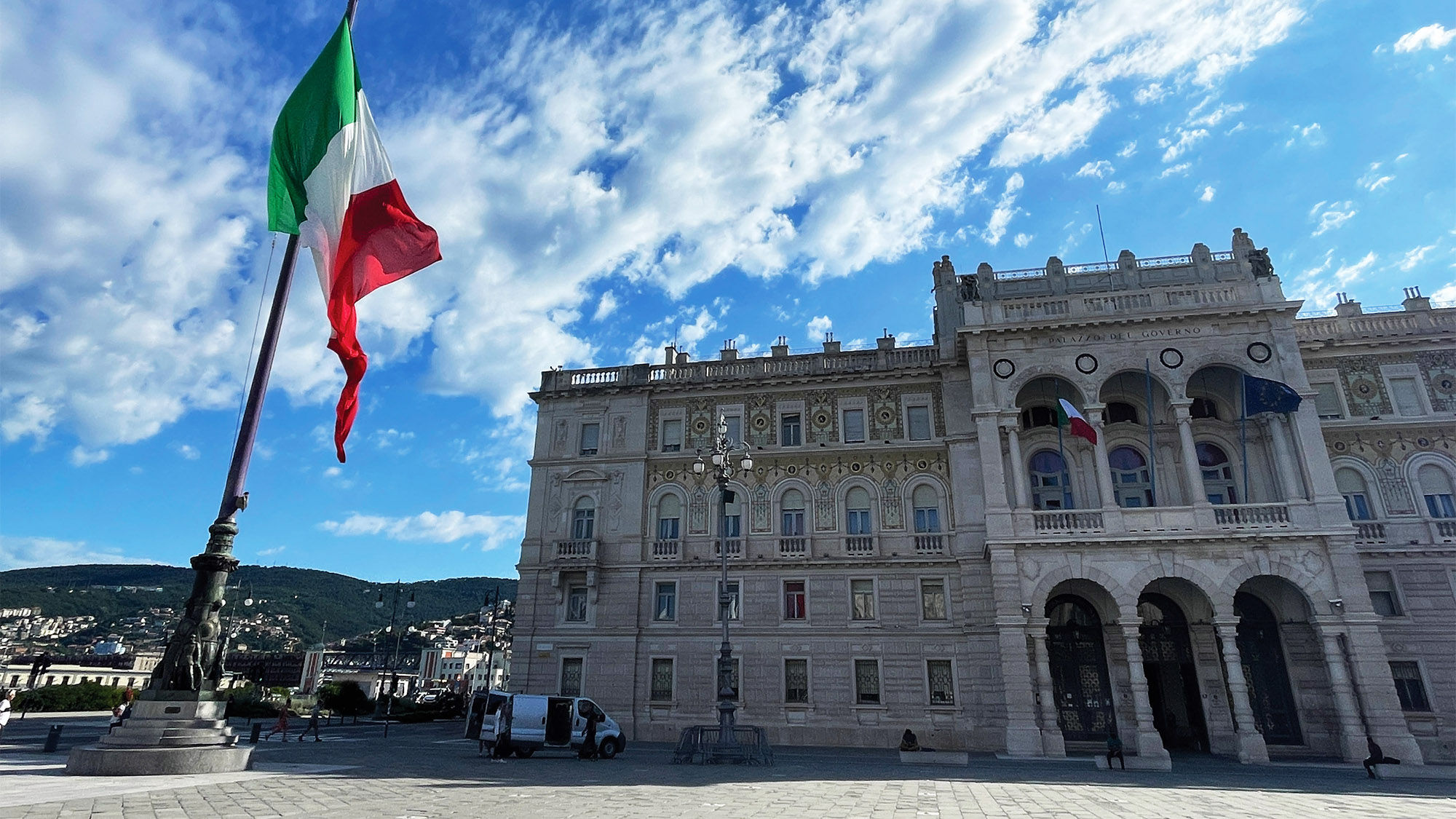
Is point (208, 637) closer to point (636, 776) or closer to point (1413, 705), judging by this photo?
point (636, 776)

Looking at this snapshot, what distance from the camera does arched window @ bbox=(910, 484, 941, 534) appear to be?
101 ft

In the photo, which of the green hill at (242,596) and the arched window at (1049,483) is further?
the green hill at (242,596)

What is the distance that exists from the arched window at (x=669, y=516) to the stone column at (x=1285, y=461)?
23.5 meters

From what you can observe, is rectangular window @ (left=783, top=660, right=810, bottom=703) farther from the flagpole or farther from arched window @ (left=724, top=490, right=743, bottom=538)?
the flagpole

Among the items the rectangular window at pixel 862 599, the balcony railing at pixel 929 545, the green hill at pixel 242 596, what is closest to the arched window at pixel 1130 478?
the balcony railing at pixel 929 545

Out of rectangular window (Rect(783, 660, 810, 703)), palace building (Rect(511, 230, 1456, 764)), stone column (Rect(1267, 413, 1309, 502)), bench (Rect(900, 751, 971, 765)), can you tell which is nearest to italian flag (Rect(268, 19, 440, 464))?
palace building (Rect(511, 230, 1456, 764))

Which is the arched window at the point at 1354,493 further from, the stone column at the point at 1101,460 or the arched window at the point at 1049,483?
the arched window at the point at 1049,483

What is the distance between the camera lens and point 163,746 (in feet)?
42.4

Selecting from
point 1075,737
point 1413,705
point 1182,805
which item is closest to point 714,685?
point 1075,737

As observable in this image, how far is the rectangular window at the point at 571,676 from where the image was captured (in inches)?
1237

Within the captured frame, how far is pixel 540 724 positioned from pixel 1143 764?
18.4 metres

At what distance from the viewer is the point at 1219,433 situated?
2966 cm

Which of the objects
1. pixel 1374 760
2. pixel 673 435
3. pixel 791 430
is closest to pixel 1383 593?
pixel 1374 760

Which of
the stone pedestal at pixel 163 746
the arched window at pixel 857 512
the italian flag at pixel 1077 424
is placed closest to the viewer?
the stone pedestal at pixel 163 746
